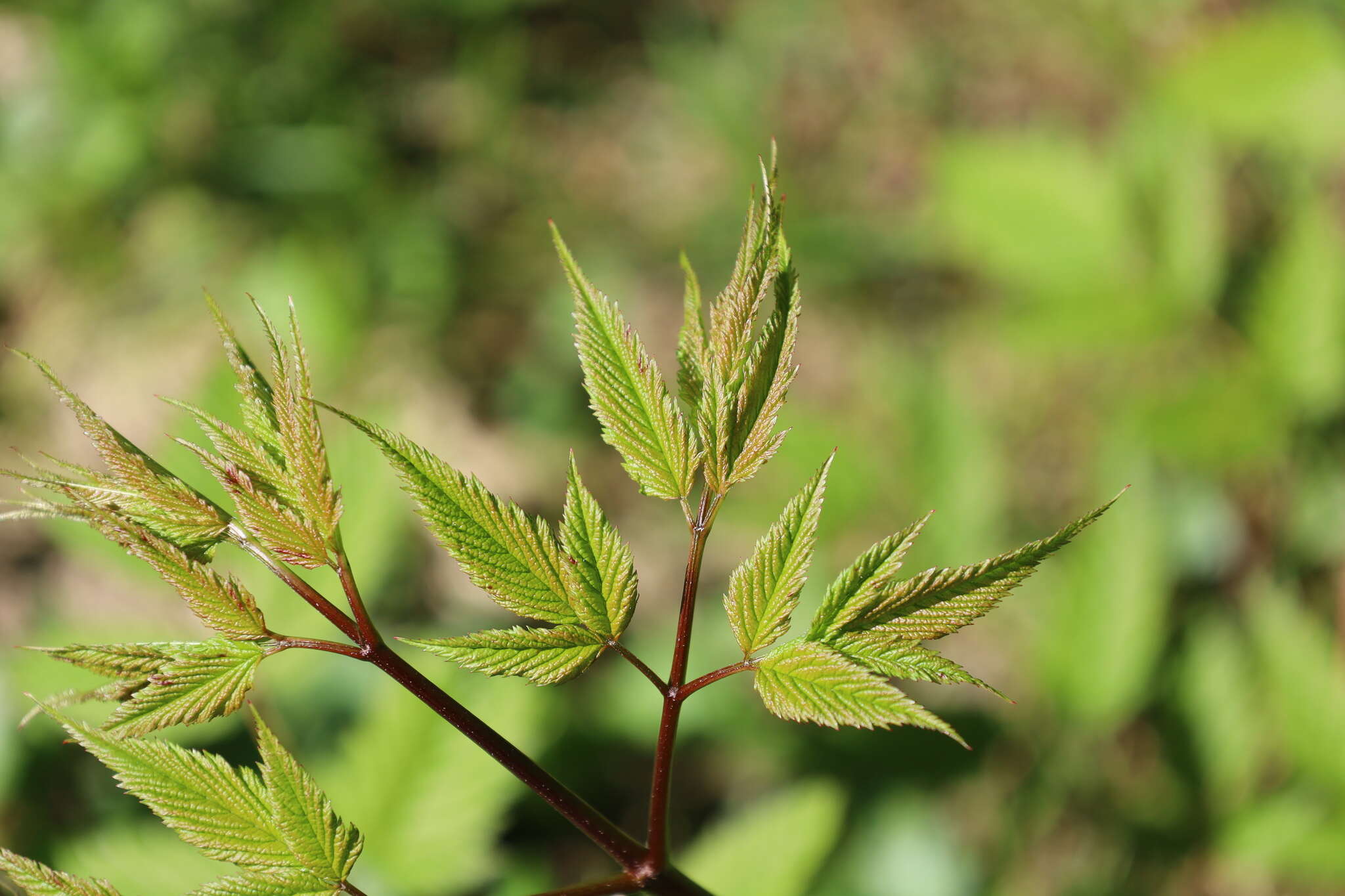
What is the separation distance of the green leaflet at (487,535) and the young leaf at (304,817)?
0.59 feet

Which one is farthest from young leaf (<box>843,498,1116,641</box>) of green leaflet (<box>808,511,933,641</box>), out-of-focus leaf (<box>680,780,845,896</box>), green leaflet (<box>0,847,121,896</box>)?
out-of-focus leaf (<box>680,780,845,896</box>)

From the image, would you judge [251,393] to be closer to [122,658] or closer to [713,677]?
[122,658]

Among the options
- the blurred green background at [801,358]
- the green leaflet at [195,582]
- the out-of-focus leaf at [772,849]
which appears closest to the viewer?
the green leaflet at [195,582]

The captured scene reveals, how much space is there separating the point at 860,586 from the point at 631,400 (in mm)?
210

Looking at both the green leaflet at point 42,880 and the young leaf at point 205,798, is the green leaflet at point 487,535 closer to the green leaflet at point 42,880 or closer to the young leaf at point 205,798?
the young leaf at point 205,798

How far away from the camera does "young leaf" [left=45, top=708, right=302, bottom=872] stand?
0.71 metres

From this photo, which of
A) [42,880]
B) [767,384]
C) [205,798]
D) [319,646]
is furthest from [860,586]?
[42,880]

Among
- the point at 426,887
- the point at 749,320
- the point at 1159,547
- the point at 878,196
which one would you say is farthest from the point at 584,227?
the point at 749,320

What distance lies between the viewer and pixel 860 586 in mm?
733

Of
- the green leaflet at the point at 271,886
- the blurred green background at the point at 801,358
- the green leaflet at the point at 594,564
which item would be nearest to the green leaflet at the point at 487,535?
the green leaflet at the point at 594,564

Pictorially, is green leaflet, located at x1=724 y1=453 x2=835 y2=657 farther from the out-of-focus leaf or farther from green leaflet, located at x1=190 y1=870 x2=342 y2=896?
the out-of-focus leaf

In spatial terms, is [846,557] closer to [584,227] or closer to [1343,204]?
[584,227]

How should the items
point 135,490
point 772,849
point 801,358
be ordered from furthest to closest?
point 801,358 → point 772,849 → point 135,490

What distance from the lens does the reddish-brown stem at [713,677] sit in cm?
72
